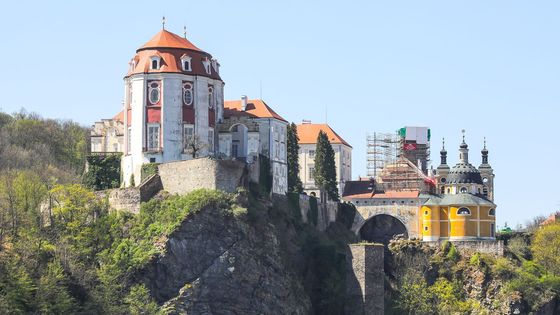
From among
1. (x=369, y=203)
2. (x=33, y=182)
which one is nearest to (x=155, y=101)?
(x=33, y=182)

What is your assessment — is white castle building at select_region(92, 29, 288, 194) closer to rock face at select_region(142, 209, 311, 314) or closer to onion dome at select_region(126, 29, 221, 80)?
onion dome at select_region(126, 29, 221, 80)

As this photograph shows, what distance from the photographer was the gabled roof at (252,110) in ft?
327

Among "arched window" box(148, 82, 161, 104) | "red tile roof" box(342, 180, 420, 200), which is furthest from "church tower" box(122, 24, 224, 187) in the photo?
"red tile roof" box(342, 180, 420, 200)

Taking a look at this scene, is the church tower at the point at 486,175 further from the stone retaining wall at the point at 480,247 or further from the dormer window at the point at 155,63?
the dormer window at the point at 155,63

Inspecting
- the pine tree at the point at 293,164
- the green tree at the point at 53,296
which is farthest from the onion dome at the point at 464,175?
the green tree at the point at 53,296

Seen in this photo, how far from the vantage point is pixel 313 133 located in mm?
126750

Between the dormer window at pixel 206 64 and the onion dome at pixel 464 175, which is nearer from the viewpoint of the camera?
the dormer window at pixel 206 64

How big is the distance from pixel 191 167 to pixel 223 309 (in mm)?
8873

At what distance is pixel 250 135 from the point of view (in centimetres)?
9825

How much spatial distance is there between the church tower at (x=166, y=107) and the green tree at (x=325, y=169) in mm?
17244

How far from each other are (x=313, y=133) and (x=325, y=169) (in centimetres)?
1467

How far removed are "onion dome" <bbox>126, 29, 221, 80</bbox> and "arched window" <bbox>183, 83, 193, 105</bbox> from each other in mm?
815

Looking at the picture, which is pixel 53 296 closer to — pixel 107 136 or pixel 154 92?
pixel 154 92

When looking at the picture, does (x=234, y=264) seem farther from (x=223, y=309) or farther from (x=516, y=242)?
(x=516, y=242)
